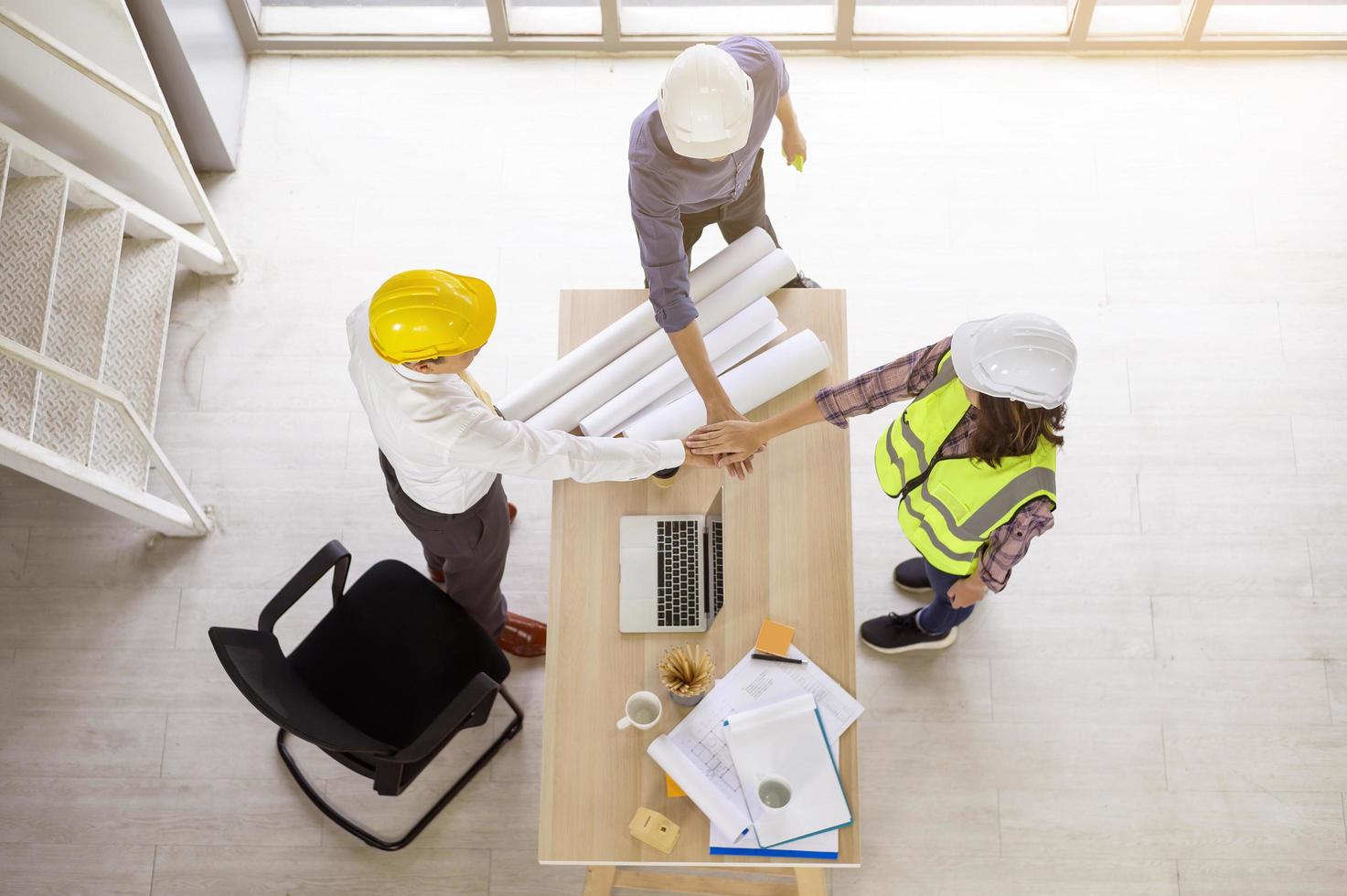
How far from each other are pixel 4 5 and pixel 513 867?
311 centimetres

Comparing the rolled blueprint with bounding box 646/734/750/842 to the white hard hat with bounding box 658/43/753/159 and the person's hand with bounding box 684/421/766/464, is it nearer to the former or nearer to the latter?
the person's hand with bounding box 684/421/766/464

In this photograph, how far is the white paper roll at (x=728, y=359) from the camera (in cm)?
256

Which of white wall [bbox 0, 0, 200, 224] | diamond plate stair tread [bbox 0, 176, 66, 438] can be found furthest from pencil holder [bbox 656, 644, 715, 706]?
white wall [bbox 0, 0, 200, 224]

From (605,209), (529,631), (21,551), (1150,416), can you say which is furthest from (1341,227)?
(21,551)

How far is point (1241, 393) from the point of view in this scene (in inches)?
137

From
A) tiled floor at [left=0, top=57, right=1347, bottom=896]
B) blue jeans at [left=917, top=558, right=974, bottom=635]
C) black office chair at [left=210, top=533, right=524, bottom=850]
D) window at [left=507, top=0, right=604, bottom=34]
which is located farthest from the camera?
window at [left=507, top=0, right=604, bottom=34]

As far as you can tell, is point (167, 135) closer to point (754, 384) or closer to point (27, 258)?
point (27, 258)

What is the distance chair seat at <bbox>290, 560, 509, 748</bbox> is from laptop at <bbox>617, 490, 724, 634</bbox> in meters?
0.57

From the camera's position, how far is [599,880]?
257cm

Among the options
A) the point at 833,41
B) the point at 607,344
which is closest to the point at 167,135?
the point at 607,344

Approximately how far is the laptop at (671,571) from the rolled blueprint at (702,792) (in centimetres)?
29

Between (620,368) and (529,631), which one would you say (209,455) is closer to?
(529,631)

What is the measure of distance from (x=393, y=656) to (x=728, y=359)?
124 cm

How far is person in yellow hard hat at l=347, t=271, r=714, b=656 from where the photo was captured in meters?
1.94
